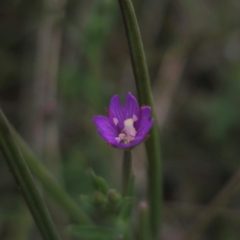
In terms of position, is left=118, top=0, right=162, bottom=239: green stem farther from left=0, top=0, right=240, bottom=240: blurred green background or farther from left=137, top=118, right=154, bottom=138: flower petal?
left=0, top=0, right=240, bottom=240: blurred green background

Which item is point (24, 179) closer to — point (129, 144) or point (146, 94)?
point (129, 144)

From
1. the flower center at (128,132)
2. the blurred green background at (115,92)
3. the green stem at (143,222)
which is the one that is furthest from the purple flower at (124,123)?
the blurred green background at (115,92)

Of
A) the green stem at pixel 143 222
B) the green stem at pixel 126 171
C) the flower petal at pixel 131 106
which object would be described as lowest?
the green stem at pixel 143 222

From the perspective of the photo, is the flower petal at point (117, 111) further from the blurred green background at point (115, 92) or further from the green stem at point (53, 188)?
the blurred green background at point (115, 92)

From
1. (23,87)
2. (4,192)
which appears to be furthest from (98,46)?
(4,192)

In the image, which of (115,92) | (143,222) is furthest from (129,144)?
(115,92)

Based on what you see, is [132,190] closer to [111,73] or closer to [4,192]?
[4,192]
